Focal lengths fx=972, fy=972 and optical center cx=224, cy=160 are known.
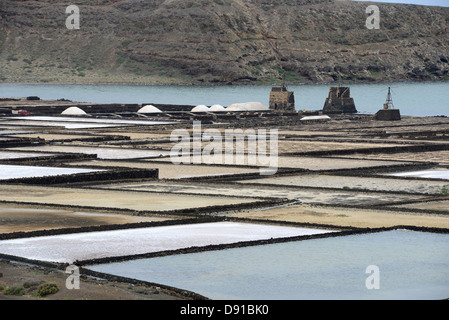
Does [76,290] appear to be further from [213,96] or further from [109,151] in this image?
[213,96]

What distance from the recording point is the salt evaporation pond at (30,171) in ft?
93.4

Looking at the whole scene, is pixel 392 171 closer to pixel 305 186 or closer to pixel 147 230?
pixel 305 186

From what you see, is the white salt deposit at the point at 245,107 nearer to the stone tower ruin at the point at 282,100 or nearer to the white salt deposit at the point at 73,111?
the stone tower ruin at the point at 282,100

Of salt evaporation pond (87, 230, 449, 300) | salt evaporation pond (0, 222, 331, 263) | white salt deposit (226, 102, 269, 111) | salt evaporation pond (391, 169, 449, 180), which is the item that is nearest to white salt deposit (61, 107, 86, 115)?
white salt deposit (226, 102, 269, 111)

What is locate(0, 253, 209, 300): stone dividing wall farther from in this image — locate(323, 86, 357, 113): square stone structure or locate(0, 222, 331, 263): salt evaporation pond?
locate(323, 86, 357, 113): square stone structure

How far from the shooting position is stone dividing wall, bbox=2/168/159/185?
27.2 m

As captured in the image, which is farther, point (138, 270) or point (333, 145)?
point (333, 145)

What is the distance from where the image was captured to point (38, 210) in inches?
820

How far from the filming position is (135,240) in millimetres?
17094

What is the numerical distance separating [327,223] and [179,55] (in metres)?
174

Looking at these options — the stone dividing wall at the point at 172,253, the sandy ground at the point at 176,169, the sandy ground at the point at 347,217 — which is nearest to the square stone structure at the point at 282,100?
the sandy ground at the point at 176,169

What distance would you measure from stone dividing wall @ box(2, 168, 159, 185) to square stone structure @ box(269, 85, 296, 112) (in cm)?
6106

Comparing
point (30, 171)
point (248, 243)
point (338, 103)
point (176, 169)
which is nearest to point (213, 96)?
point (338, 103)
